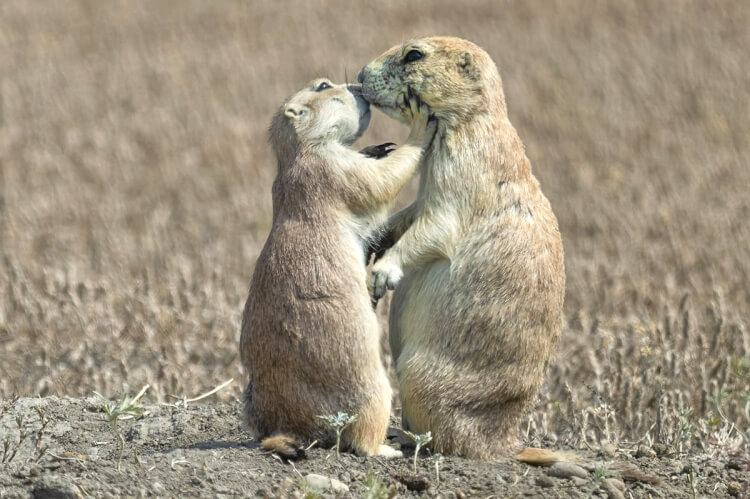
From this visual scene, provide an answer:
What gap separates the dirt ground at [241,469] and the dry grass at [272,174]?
1.59 feet

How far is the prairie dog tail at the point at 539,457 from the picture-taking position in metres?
5.22

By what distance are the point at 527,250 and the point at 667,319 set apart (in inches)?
113

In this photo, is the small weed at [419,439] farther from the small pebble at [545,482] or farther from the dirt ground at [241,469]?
the small pebble at [545,482]

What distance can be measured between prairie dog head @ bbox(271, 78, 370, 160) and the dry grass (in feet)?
6.44

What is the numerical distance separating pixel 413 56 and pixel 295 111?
2.13 feet

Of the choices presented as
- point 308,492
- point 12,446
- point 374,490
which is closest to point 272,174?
point 12,446

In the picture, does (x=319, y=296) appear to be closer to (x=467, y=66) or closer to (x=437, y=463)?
(x=437, y=463)

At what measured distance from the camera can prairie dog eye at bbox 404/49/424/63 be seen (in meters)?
5.41

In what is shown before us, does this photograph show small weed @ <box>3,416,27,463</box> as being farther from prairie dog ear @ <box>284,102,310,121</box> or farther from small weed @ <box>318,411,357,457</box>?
prairie dog ear @ <box>284,102,310,121</box>

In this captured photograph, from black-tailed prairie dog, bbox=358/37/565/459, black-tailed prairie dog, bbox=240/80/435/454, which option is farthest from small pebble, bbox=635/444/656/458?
black-tailed prairie dog, bbox=240/80/435/454

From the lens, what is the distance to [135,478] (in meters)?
4.62

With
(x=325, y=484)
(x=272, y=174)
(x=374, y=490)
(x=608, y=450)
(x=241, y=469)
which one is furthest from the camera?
(x=272, y=174)

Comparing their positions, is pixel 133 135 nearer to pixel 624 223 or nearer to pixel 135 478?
pixel 624 223

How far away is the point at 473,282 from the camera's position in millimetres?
5066
